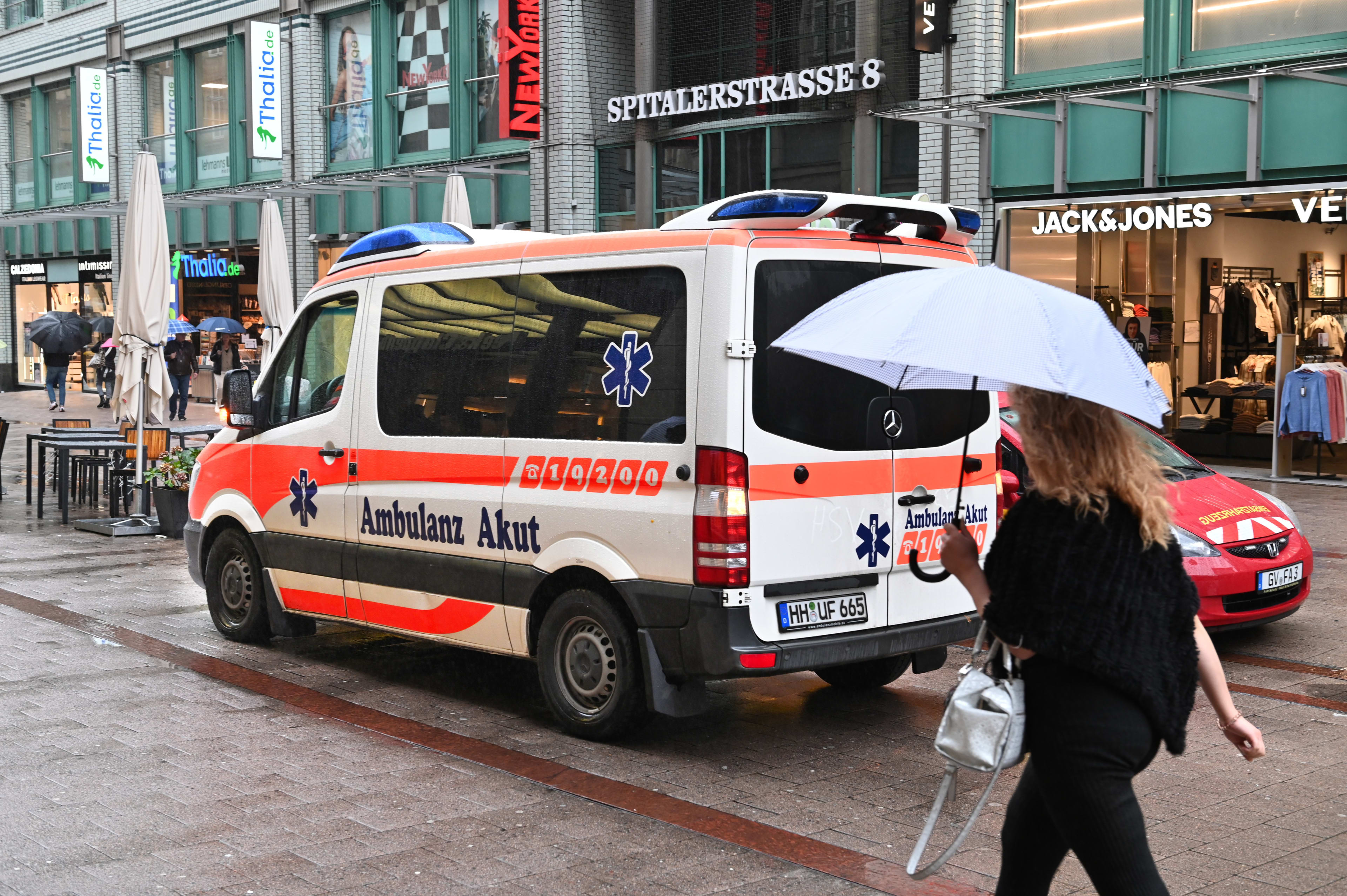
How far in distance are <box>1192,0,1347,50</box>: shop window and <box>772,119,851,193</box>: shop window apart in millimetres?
4882

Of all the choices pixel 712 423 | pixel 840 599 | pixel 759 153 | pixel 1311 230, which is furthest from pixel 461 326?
pixel 1311 230

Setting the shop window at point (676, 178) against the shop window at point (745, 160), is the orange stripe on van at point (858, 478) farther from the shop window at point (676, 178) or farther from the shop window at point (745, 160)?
the shop window at point (676, 178)

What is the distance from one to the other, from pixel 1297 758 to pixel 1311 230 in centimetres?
1506

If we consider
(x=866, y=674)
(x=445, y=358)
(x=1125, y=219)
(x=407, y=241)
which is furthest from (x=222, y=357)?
(x=866, y=674)

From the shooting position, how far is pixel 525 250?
258 inches

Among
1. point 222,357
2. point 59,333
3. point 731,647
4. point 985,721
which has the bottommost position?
point 731,647

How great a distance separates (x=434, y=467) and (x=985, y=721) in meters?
4.16

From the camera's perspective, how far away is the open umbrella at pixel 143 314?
1367cm

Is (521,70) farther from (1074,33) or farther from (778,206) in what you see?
(778,206)

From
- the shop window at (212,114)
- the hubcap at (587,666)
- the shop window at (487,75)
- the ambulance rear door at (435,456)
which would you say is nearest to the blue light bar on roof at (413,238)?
the ambulance rear door at (435,456)

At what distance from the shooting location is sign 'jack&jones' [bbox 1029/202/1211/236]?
1622 centimetres

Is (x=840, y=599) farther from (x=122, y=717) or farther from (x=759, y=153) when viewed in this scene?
(x=759, y=153)

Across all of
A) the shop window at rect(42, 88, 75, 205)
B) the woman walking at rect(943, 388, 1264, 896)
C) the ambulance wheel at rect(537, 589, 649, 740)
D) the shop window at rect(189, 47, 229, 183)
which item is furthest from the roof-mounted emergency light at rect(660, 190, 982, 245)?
the shop window at rect(42, 88, 75, 205)

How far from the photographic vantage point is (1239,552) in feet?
26.8
